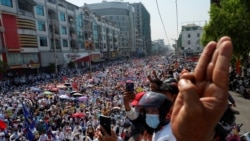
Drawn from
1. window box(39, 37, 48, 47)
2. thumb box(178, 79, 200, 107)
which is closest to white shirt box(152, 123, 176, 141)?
thumb box(178, 79, 200, 107)

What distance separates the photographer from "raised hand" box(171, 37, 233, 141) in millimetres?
1194

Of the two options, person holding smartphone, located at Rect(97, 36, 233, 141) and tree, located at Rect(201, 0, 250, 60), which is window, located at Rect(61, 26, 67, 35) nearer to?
tree, located at Rect(201, 0, 250, 60)

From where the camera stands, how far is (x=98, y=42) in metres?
72.5

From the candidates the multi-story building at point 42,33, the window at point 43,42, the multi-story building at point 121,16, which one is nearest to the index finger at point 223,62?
the multi-story building at point 42,33

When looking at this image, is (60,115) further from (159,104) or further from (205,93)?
(205,93)

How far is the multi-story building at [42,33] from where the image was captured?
33.7m

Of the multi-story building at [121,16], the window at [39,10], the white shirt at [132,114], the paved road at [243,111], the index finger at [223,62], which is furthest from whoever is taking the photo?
the multi-story building at [121,16]

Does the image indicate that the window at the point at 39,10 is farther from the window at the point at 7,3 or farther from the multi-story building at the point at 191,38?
the multi-story building at the point at 191,38

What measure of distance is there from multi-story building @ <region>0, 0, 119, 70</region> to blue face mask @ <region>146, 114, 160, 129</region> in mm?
32414

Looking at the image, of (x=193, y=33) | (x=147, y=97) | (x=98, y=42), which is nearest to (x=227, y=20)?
(x=147, y=97)

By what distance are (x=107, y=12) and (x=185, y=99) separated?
A: 116448mm

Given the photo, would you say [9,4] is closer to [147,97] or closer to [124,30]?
[147,97]

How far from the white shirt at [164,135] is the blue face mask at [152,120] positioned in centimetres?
9

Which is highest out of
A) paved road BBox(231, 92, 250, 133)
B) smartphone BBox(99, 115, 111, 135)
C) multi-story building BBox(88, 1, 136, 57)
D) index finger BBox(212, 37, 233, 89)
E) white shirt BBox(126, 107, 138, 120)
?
multi-story building BBox(88, 1, 136, 57)
